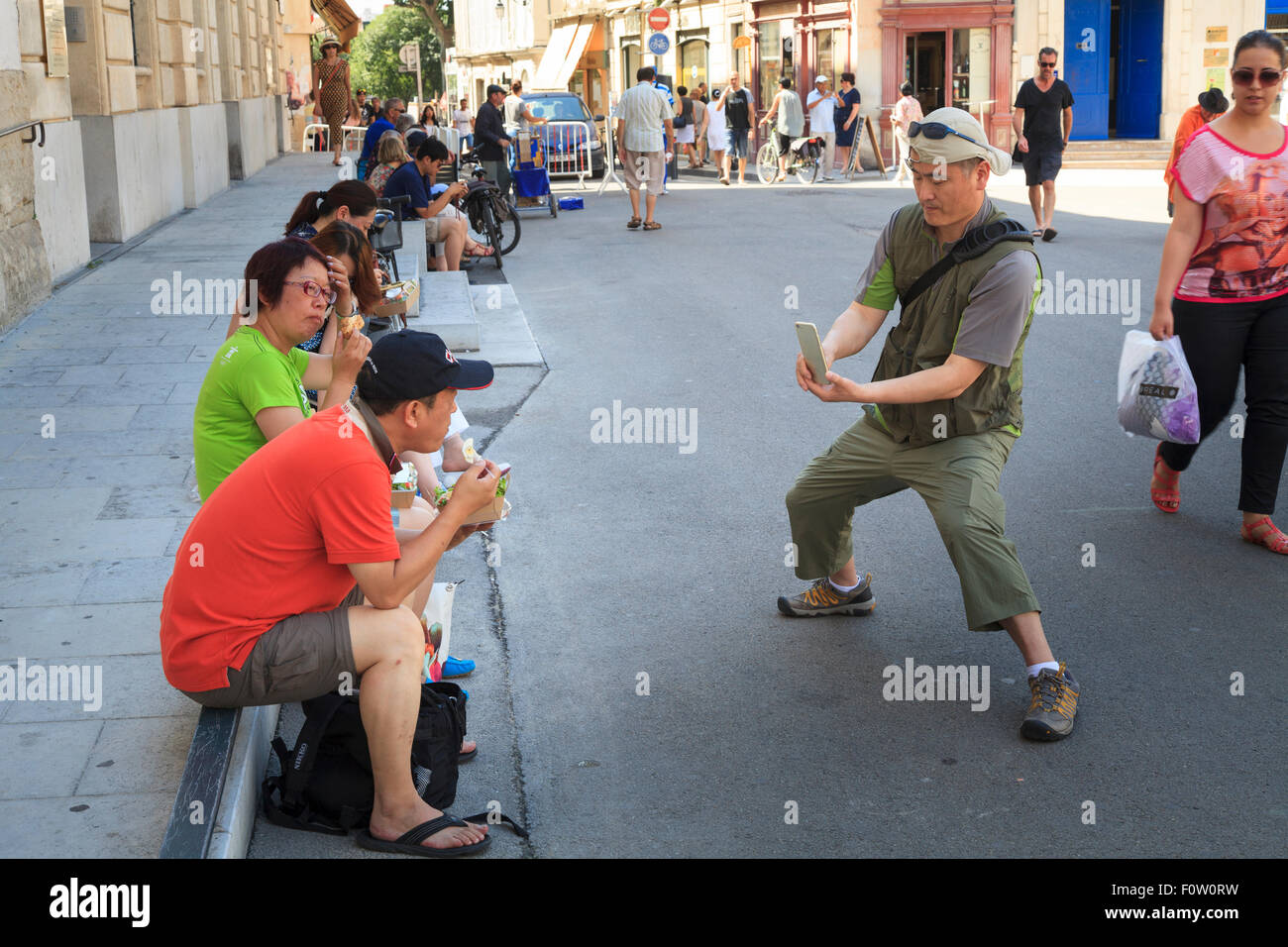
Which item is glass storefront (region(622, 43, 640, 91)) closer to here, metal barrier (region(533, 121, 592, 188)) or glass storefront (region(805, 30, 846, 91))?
glass storefront (region(805, 30, 846, 91))

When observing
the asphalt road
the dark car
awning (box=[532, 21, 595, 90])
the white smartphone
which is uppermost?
awning (box=[532, 21, 595, 90])

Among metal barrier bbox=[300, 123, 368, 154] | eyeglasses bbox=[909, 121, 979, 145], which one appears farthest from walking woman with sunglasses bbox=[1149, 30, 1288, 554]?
metal barrier bbox=[300, 123, 368, 154]

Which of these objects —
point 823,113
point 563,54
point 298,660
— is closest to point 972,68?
point 823,113

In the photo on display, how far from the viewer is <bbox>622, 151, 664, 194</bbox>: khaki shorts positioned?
1786cm

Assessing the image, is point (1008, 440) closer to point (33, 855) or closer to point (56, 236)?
point (33, 855)

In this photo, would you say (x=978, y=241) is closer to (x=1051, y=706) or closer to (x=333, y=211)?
(x=1051, y=706)

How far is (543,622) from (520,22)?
56.9 metres

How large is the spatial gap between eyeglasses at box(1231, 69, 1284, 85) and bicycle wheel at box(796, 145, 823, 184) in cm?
2049

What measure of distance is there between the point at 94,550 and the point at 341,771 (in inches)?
90.2

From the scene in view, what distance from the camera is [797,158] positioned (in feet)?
85.3

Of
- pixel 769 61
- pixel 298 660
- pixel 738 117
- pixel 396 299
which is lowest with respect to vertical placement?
pixel 298 660

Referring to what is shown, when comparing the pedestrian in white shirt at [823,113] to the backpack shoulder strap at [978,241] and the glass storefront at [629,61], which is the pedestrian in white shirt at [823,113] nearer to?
the glass storefront at [629,61]

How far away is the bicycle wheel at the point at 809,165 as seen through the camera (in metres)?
25.7
